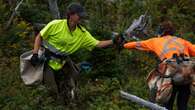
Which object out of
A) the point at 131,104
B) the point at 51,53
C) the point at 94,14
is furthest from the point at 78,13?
the point at 94,14

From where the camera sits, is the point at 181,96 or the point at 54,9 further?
the point at 54,9

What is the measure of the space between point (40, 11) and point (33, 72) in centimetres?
471

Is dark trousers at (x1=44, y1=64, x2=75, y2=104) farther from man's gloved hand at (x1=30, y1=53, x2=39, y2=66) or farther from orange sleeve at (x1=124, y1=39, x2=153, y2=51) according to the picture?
orange sleeve at (x1=124, y1=39, x2=153, y2=51)

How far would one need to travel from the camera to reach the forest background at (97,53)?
9961mm

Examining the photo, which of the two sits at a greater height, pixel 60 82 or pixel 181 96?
pixel 60 82

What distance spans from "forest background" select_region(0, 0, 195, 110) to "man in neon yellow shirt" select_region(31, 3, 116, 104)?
76 centimetres

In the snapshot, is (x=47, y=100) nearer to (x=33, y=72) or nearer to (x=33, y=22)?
(x=33, y=72)

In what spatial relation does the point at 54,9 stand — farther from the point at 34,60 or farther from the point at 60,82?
the point at 34,60

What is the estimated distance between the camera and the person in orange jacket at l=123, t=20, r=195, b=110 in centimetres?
847

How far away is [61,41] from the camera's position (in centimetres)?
902

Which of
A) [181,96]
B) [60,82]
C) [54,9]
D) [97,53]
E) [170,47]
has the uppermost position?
[54,9]

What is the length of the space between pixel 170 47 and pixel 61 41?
6.22 ft

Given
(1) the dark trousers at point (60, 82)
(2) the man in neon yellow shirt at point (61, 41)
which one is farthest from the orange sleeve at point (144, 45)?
(1) the dark trousers at point (60, 82)

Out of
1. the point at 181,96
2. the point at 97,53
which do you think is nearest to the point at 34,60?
the point at 181,96
